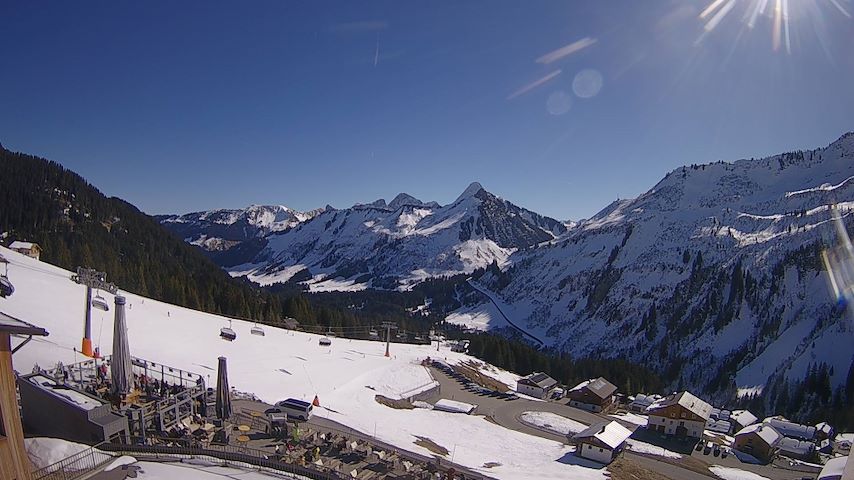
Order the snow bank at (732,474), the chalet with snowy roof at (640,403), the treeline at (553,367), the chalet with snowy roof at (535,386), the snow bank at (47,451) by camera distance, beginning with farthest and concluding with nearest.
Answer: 1. the treeline at (553,367)
2. the chalet with snowy roof at (640,403)
3. the chalet with snowy roof at (535,386)
4. the snow bank at (732,474)
5. the snow bank at (47,451)

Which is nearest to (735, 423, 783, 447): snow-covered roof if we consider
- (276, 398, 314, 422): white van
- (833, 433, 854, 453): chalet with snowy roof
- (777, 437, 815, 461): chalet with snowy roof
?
(777, 437, 815, 461): chalet with snowy roof

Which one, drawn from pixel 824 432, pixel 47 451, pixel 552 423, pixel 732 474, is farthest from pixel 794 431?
pixel 47 451

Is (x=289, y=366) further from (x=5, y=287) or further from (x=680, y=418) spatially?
(x=680, y=418)

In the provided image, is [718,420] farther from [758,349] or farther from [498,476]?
[758,349]

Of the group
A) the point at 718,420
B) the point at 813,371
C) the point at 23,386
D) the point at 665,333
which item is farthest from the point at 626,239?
the point at 23,386

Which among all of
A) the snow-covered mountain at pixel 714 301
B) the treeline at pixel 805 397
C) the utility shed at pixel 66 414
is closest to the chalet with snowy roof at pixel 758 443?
the treeline at pixel 805 397

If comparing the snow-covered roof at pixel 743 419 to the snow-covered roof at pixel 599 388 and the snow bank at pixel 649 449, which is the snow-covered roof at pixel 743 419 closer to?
the snow-covered roof at pixel 599 388
